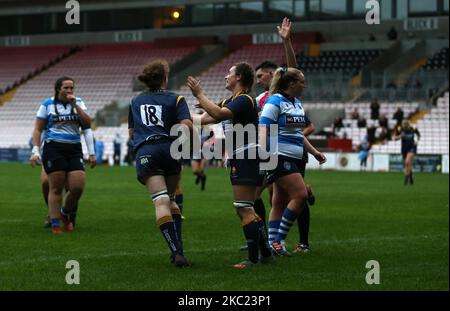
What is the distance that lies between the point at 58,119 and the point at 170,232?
4.40 m

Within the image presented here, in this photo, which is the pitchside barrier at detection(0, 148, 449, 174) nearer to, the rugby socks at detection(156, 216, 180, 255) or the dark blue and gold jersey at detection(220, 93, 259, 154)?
the dark blue and gold jersey at detection(220, 93, 259, 154)

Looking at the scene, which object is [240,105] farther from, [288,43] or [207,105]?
[288,43]

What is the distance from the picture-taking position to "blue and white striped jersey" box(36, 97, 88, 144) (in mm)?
13570

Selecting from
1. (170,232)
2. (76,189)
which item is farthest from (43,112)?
(170,232)

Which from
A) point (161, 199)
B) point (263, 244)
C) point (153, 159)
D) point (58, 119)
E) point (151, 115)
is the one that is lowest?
point (263, 244)

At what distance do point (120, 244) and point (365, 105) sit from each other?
3649cm

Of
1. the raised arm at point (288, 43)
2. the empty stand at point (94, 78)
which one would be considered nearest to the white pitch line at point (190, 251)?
the raised arm at point (288, 43)

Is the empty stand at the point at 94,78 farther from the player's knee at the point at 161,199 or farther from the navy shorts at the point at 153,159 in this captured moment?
the player's knee at the point at 161,199

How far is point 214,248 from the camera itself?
11672 millimetres

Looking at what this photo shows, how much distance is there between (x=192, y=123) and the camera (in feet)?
32.1

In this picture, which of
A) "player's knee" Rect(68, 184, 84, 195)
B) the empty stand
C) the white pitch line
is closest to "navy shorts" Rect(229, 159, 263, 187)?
the white pitch line

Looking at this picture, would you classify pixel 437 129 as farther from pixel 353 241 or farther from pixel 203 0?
pixel 353 241

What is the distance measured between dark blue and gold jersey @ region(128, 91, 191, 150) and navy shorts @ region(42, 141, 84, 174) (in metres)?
3.83

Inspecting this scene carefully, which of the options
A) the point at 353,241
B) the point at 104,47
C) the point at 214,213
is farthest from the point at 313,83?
the point at 353,241
